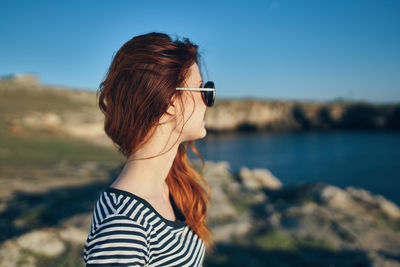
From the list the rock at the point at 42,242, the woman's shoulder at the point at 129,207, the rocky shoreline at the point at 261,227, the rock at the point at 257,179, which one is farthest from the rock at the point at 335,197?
the woman's shoulder at the point at 129,207

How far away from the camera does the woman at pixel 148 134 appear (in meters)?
1.16

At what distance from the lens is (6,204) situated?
16.0ft

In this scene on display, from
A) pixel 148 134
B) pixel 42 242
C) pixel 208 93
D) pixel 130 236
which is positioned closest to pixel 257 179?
pixel 42 242

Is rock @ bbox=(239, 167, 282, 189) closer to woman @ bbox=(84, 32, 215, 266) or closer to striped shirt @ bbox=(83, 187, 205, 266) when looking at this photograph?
woman @ bbox=(84, 32, 215, 266)

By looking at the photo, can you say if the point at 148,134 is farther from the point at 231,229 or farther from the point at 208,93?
the point at 231,229

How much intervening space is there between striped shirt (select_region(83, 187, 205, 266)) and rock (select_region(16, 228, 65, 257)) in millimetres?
2851

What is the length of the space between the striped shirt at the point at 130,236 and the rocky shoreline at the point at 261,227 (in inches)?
104

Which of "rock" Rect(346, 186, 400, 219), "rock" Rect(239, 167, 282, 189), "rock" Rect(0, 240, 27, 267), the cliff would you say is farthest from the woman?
the cliff

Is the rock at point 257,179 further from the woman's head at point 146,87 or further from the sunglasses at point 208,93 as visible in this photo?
the woman's head at point 146,87

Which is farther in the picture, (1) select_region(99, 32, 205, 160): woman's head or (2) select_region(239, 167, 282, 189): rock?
(2) select_region(239, 167, 282, 189): rock

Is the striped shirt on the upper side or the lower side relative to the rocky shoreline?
upper

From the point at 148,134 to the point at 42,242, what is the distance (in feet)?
10.3

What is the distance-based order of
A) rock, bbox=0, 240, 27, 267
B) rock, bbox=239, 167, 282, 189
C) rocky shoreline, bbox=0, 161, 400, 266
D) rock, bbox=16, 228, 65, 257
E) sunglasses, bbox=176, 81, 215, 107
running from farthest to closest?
rock, bbox=239, 167, 282, 189, rocky shoreline, bbox=0, 161, 400, 266, rock, bbox=16, 228, 65, 257, rock, bbox=0, 240, 27, 267, sunglasses, bbox=176, 81, 215, 107

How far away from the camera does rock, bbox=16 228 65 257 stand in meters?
3.46
